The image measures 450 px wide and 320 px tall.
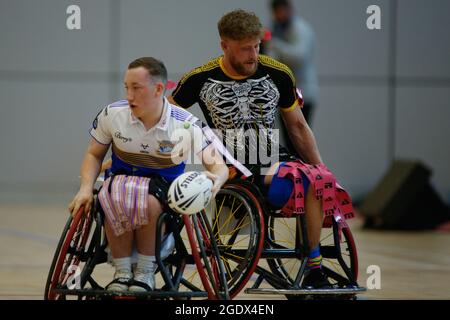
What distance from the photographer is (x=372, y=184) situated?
39.3ft

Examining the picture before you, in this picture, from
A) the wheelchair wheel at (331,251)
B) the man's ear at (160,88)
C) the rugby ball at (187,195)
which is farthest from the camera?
the wheelchair wheel at (331,251)

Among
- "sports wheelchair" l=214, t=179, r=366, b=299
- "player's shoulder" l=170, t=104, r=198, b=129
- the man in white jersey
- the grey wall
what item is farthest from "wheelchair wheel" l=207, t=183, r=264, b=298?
the grey wall

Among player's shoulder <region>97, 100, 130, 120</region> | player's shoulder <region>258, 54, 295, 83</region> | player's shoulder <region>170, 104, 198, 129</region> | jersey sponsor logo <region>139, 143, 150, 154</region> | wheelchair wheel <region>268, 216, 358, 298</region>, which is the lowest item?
wheelchair wheel <region>268, 216, 358, 298</region>

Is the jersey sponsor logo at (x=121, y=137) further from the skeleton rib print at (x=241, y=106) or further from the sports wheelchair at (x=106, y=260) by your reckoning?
the skeleton rib print at (x=241, y=106)

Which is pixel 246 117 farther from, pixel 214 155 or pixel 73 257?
pixel 73 257

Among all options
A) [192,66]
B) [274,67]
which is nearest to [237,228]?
[274,67]

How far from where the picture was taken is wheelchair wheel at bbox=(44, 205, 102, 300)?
14.4 ft

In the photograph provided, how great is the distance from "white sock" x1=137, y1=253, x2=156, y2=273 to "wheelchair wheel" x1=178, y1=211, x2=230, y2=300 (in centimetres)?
17

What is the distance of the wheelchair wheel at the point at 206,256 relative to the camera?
4.36 meters

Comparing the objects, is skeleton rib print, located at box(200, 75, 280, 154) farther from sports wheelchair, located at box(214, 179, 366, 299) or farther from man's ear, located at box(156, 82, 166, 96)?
man's ear, located at box(156, 82, 166, 96)

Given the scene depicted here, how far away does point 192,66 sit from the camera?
11773 millimetres

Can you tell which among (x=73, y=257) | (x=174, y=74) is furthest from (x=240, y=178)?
(x=174, y=74)

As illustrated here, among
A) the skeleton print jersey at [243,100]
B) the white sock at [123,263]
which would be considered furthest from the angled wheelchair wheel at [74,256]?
the skeleton print jersey at [243,100]

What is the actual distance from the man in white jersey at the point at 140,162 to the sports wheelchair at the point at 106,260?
59 millimetres
